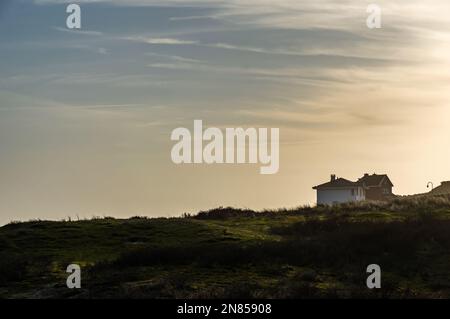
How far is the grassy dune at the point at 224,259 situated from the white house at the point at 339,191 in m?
55.2

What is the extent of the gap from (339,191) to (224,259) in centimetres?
7211

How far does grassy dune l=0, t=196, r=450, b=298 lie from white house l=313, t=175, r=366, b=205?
181 ft

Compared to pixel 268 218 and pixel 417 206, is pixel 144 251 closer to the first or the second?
pixel 268 218

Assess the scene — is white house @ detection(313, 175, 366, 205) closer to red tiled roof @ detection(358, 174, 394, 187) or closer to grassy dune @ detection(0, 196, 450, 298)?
red tiled roof @ detection(358, 174, 394, 187)

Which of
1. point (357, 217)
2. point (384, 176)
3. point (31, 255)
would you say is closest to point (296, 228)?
point (357, 217)

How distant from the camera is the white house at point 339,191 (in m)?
92.4

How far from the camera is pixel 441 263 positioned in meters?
24.6

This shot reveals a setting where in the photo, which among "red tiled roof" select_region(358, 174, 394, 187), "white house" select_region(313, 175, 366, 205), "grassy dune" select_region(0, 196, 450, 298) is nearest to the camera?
"grassy dune" select_region(0, 196, 450, 298)

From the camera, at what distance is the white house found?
92.4 meters

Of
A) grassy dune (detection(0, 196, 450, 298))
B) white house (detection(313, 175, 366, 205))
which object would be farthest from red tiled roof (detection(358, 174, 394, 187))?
grassy dune (detection(0, 196, 450, 298))

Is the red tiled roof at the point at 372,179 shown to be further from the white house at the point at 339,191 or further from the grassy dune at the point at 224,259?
the grassy dune at the point at 224,259

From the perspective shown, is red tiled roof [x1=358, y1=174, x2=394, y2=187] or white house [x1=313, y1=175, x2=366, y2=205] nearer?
white house [x1=313, y1=175, x2=366, y2=205]

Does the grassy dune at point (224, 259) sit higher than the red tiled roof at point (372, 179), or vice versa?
the red tiled roof at point (372, 179)

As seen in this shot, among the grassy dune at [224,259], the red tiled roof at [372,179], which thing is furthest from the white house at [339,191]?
the grassy dune at [224,259]
